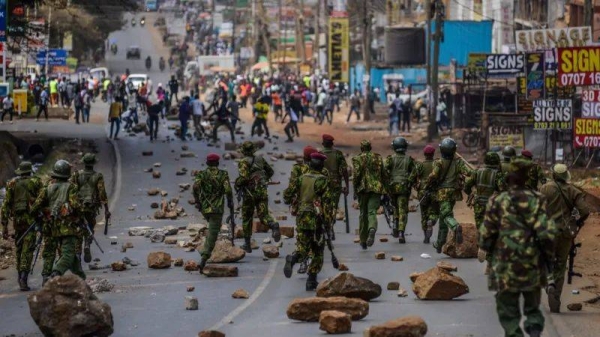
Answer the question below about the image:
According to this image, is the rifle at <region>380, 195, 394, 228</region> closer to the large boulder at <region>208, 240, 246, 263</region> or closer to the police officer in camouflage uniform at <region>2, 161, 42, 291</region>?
the large boulder at <region>208, 240, 246, 263</region>

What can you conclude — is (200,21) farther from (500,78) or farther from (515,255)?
(515,255)

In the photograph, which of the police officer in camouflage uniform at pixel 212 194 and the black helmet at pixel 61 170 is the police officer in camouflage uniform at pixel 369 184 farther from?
the black helmet at pixel 61 170

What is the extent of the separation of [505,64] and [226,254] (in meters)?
21.8

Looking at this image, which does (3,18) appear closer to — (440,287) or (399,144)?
(399,144)

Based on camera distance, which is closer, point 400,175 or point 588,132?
point 400,175

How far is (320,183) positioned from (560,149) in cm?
1781

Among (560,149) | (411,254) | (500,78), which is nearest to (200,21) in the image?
(500,78)

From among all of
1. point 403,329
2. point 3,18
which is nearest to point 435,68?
point 3,18

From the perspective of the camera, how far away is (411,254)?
68.3 feet

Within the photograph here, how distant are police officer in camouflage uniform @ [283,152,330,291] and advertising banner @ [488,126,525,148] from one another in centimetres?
2217

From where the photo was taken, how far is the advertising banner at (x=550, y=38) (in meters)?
36.5

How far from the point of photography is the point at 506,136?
38.8m

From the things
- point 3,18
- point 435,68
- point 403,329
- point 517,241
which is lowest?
point 403,329

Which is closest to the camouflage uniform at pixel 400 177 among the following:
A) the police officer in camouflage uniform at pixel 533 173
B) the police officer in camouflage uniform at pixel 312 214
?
the police officer in camouflage uniform at pixel 533 173
